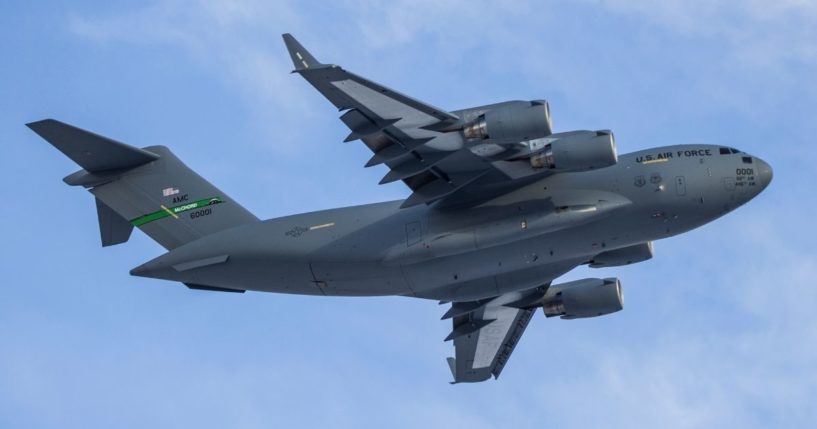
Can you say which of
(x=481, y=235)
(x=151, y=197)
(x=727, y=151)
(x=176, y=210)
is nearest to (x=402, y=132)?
(x=481, y=235)

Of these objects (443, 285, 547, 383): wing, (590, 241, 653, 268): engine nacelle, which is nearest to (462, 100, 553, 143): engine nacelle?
(590, 241, 653, 268): engine nacelle

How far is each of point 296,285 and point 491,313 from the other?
5.53m

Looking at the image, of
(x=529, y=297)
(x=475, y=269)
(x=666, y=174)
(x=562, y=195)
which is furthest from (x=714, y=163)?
(x=529, y=297)

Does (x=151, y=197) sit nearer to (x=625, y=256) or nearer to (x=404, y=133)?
(x=404, y=133)

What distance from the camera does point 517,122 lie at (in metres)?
20.3

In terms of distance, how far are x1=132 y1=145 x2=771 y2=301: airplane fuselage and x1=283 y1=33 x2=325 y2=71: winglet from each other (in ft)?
15.6

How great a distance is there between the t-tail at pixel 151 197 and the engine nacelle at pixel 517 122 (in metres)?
6.88

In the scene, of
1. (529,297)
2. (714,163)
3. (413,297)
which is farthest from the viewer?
(529,297)

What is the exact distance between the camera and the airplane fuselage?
2217 cm

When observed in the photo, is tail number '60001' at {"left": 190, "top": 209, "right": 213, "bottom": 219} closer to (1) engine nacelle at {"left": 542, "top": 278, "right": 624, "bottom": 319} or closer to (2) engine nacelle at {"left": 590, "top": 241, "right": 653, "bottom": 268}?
(1) engine nacelle at {"left": 542, "top": 278, "right": 624, "bottom": 319}

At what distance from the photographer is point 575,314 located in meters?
27.3

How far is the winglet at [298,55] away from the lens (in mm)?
19609

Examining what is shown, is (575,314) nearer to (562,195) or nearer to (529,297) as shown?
(529,297)

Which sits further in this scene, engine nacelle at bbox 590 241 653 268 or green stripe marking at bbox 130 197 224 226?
green stripe marking at bbox 130 197 224 226
